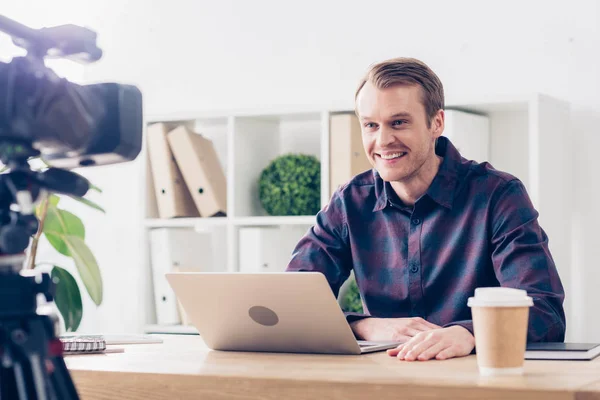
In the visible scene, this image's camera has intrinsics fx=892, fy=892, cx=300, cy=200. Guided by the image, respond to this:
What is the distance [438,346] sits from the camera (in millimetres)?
1379

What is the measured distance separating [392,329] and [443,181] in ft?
1.46

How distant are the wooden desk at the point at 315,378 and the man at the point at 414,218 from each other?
0.57 m

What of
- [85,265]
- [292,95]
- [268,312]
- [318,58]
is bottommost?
[85,265]

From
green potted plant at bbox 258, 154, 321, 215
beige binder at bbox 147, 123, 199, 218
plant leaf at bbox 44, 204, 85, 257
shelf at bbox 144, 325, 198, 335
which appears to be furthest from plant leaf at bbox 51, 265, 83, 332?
green potted plant at bbox 258, 154, 321, 215

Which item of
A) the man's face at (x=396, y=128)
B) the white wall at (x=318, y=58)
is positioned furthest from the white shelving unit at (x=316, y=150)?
the man's face at (x=396, y=128)

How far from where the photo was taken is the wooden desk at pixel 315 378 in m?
1.06

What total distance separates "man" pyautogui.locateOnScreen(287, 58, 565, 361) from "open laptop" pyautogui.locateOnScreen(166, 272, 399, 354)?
0.41m

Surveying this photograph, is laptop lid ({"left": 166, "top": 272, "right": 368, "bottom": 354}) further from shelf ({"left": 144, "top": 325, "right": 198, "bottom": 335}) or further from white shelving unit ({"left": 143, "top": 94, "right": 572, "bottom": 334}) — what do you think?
shelf ({"left": 144, "top": 325, "right": 198, "bottom": 335})

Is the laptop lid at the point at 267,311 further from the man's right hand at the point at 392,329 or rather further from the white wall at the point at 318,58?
the white wall at the point at 318,58

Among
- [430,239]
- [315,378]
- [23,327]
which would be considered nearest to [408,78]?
[430,239]

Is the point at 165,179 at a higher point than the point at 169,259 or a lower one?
higher

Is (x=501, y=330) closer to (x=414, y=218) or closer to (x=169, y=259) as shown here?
(x=414, y=218)

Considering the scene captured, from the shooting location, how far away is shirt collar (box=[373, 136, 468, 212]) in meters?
2.04

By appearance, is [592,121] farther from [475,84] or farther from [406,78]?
[406,78]
